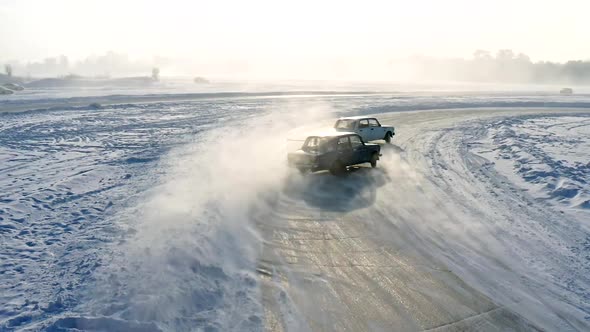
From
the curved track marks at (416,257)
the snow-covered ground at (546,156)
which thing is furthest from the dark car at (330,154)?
the snow-covered ground at (546,156)

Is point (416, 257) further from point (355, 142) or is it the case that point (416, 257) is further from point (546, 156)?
point (546, 156)

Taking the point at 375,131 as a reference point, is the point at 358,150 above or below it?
below

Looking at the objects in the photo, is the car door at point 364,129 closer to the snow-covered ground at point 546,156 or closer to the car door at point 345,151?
the snow-covered ground at point 546,156

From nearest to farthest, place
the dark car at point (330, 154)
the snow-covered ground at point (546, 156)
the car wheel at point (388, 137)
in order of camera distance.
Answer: the snow-covered ground at point (546, 156), the dark car at point (330, 154), the car wheel at point (388, 137)

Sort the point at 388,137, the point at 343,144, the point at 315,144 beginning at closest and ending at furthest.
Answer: the point at 315,144
the point at 343,144
the point at 388,137

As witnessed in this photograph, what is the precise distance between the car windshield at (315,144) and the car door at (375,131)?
6.97m

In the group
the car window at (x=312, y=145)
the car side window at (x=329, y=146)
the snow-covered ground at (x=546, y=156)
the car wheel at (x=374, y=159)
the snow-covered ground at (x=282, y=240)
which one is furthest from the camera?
the car wheel at (x=374, y=159)

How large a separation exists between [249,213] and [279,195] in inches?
71.3

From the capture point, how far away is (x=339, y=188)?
1338 centimetres

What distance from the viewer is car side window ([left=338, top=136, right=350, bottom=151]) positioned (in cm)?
1498

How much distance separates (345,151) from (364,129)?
21.8 feet

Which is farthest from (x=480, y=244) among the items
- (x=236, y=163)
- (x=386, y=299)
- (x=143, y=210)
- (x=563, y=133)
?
(x=563, y=133)

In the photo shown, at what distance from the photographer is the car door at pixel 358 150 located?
15344mm

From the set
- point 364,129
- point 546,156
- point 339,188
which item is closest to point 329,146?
point 339,188
